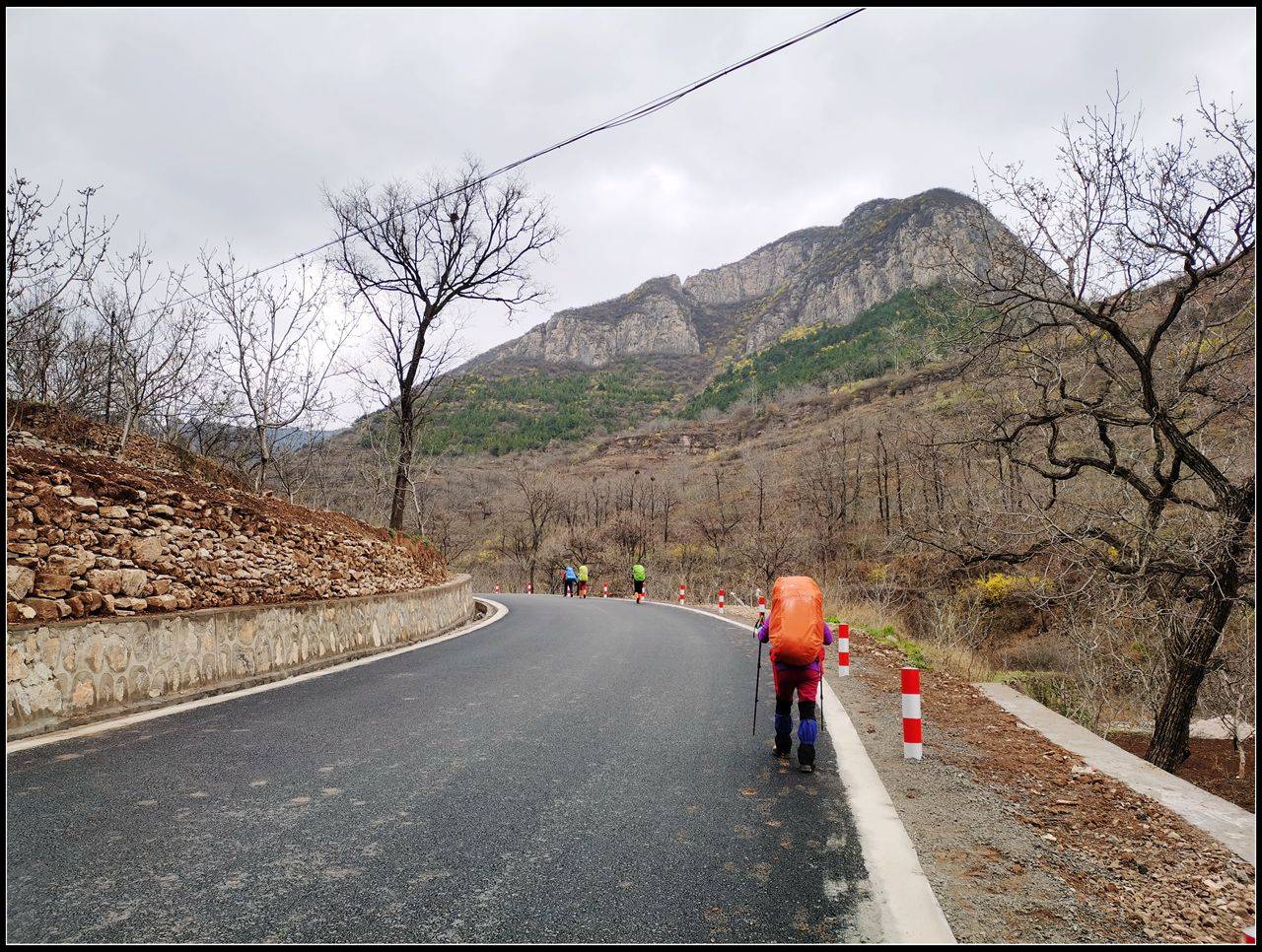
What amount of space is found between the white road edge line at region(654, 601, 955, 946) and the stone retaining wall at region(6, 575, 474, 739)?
615cm

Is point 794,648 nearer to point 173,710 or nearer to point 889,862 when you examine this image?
point 889,862

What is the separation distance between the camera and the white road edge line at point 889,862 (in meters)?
2.81

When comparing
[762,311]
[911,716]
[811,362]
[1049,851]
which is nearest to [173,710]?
[911,716]

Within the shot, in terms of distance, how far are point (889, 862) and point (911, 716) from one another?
2.08 meters

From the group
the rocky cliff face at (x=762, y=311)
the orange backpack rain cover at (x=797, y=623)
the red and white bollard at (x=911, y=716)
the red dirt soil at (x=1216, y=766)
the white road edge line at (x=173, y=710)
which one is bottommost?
the red dirt soil at (x=1216, y=766)

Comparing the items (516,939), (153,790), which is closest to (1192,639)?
(516,939)

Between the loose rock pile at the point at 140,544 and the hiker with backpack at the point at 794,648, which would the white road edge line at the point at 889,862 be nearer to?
the hiker with backpack at the point at 794,648

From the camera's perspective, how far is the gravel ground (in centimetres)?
296

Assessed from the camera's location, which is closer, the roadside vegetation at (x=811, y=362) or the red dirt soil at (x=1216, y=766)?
the red dirt soil at (x=1216, y=766)

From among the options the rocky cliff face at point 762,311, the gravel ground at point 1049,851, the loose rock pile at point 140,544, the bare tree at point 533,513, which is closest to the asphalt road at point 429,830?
the gravel ground at point 1049,851

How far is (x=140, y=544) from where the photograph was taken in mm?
7117

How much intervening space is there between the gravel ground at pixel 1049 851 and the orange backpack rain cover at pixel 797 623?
1.04 m

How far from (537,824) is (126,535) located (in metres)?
5.79

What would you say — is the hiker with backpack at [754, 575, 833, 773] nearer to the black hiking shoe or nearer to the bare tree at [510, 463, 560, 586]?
the black hiking shoe
